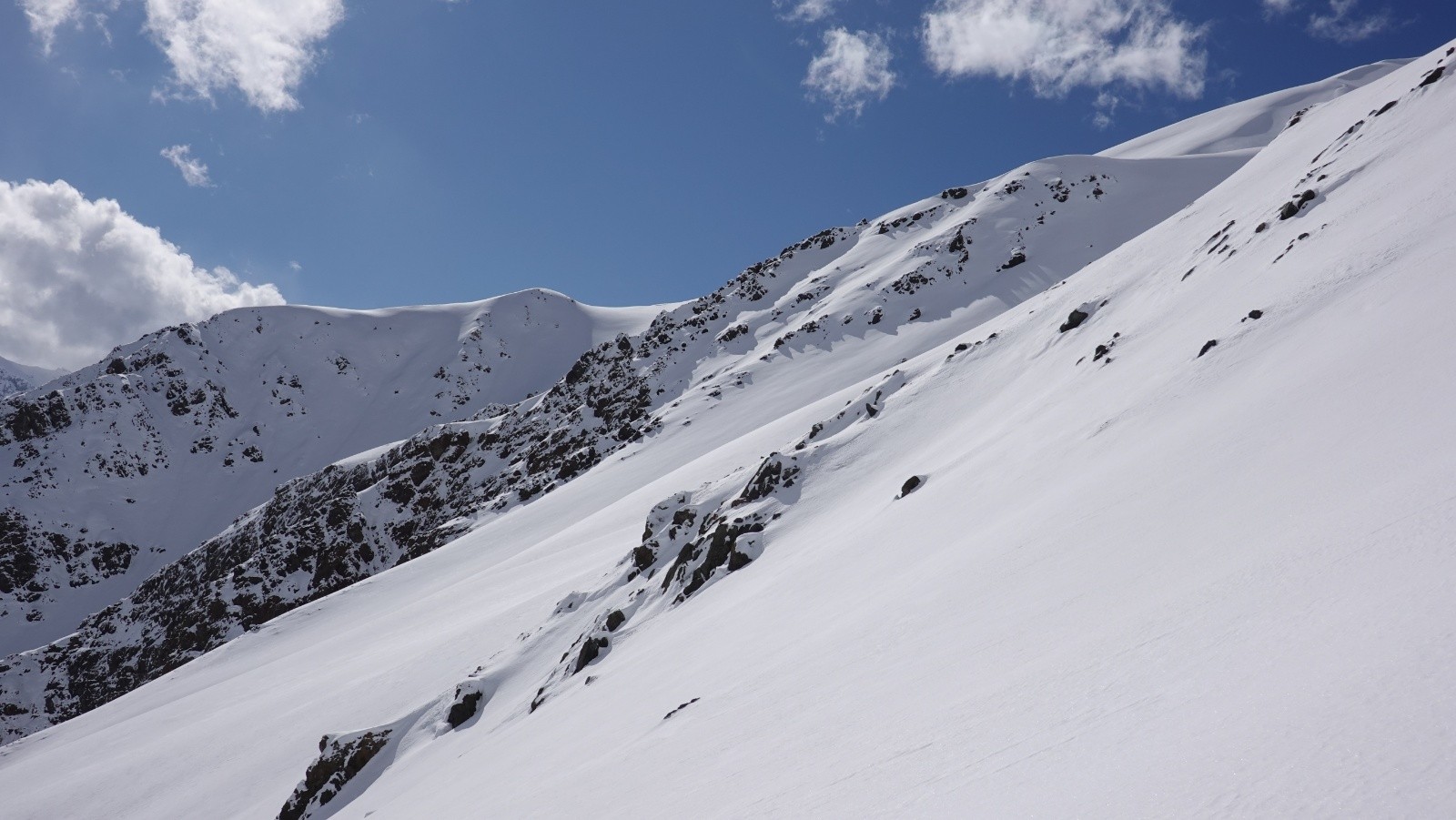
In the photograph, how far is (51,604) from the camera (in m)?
91.8

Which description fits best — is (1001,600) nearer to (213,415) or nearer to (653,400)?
(653,400)

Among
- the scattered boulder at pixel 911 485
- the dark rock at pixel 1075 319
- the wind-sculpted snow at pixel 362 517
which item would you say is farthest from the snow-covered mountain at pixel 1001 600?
the wind-sculpted snow at pixel 362 517

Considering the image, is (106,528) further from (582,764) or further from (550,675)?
(582,764)

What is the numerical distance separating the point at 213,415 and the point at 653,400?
319 feet

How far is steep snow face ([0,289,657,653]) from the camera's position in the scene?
3853 inches

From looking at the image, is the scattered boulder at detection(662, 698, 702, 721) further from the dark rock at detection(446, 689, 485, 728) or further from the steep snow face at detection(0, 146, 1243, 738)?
the steep snow face at detection(0, 146, 1243, 738)

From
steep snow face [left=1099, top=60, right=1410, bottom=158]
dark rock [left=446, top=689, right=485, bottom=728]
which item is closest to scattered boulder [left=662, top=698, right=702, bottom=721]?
dark rock [left=446, top=689, right=485, bottom=728]

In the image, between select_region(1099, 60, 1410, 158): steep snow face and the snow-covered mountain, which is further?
select_region(1099, 60, 1410, 158): steep snow face

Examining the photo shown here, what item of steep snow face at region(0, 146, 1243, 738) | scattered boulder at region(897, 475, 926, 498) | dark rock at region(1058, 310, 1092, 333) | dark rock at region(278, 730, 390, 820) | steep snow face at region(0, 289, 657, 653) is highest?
steep snow face at region(0, 289, 657, 653)

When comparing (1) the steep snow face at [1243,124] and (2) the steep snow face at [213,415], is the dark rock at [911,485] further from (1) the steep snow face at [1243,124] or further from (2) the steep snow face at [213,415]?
(2) the steep snow face at [213,415]

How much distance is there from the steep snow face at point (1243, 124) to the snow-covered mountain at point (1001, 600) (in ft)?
230

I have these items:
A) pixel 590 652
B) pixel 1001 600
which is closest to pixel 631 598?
pixel 590 652

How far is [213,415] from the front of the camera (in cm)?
12369

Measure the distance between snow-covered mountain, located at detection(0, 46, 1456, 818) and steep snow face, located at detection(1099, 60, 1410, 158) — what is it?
7013cm
